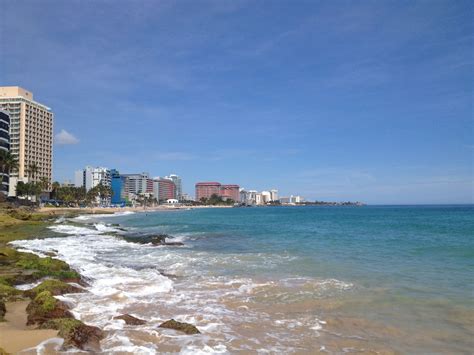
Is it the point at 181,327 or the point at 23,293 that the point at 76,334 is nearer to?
the point at 181,327

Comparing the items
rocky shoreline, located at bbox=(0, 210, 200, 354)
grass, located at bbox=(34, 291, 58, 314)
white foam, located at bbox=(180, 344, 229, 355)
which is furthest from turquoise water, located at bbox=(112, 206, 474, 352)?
grass, located at bbox=(34, 291, 58, 314)

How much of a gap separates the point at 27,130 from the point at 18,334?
520ft

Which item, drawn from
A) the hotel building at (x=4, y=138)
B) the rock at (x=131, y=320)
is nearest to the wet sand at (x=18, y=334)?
the rock at (x=131, y=320)

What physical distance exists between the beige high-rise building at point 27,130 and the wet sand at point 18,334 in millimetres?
139956

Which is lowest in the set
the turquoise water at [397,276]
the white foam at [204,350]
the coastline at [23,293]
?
the turquoise water at [397,276]

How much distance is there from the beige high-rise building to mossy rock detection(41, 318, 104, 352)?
14132 cm

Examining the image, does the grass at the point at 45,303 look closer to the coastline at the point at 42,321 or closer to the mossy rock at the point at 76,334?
the coastline at the point at 42,321

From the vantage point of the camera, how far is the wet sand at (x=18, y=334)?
25.3 ft

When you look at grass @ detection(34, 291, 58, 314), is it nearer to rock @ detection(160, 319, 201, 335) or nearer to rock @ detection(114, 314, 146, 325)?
rock @ detection(114, 314, 146, 325)

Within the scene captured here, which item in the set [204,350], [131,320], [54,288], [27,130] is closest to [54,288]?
[54,288]

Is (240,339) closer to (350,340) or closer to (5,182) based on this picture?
(350,340)

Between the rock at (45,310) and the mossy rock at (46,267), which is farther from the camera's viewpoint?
the mossy rock at (46,267)

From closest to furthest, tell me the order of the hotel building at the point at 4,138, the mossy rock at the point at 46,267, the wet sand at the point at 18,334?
the wet sand at the point at 18,334
the mossy rock at the point at 46,267
the hotel building at the point at 4,138

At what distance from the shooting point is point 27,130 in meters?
145
